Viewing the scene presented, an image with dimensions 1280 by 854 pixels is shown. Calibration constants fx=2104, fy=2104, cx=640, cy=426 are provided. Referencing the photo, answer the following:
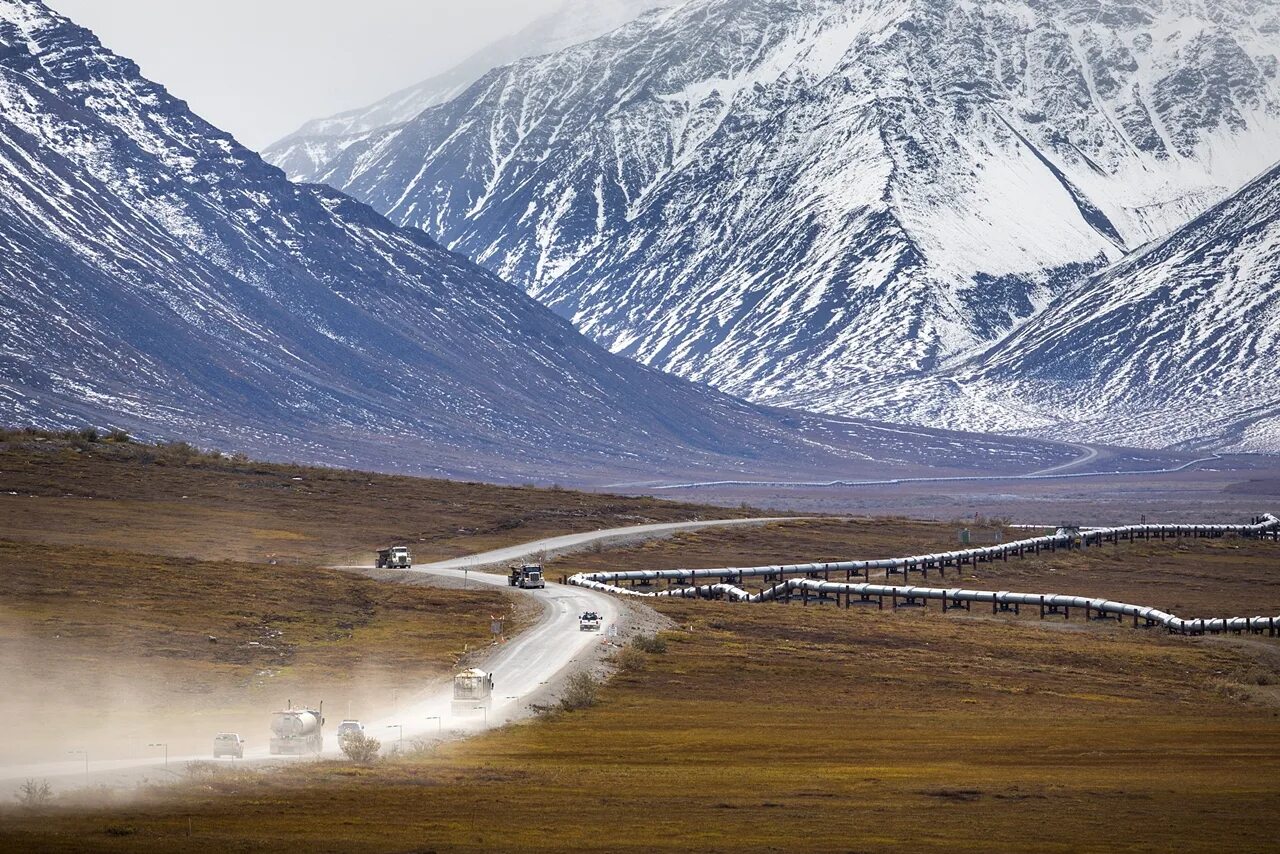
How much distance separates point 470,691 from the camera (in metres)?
62.4

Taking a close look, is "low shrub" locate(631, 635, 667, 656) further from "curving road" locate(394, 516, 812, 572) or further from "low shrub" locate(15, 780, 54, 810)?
"low shrub" locate(15, 780, 54, 810)

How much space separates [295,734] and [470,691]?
12.5 m

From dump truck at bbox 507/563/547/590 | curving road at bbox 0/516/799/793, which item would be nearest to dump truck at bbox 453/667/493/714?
curving road at bbox 0/516/799/793

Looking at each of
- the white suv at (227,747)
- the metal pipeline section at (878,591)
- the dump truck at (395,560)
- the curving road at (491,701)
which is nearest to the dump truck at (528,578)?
the curving road at (491,701)

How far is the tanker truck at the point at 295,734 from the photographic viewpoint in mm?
50312

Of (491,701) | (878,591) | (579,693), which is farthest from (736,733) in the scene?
(878,591)

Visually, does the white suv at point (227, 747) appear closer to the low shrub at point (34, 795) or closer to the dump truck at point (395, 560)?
the low shrub at point (34, 795)

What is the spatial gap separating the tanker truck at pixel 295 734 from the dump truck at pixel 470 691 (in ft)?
35.3

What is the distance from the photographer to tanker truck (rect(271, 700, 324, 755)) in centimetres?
5031

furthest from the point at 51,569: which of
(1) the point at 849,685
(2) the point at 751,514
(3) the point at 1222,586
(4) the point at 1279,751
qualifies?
(2) the point at 751,514

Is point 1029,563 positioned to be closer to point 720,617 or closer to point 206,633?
point 720,617

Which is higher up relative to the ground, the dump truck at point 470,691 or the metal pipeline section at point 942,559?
the metal pipeline section at point 942,559

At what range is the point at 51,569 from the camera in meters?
90.0

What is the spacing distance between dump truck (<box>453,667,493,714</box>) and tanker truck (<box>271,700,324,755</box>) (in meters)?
10.7
